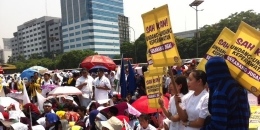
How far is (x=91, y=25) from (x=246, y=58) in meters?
98.7

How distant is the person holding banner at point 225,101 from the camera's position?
223 centimetres

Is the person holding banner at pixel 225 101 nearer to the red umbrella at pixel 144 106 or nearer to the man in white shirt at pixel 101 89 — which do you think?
the red umbrella at pixel 144 106

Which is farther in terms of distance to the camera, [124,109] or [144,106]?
[144,106]

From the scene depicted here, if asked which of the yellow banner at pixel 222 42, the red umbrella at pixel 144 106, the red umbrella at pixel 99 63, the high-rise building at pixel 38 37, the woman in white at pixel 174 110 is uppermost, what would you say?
the high-rise building at pixel 38 37

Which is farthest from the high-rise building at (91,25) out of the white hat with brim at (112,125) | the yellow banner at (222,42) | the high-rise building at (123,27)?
the yellow banner at (222,42)

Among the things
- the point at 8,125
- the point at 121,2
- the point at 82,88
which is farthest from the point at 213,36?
the point at 121,2

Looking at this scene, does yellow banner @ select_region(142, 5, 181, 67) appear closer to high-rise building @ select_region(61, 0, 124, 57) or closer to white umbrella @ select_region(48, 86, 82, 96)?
white umbrella @ select_region(48, 86, 82, 96)

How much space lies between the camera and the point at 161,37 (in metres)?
3.12

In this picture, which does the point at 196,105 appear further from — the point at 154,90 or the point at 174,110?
the point at 154,90

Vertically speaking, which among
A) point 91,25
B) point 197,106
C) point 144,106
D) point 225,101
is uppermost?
point 91,25

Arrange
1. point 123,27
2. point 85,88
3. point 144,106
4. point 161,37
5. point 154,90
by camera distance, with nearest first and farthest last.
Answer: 1. point 161,37
2. point 154,90
3. point 144,106
4. point 85,88
5. point 123,27

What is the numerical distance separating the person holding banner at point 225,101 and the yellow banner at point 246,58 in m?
0.22

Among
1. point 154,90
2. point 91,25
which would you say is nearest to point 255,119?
point 154,90

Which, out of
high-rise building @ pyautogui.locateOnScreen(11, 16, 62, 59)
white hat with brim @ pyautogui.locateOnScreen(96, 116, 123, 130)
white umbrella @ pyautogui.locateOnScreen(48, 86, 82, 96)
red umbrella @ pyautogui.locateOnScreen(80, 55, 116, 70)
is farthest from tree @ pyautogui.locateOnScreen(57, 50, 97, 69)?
white hat with brim @ pyautogui.locateOnScreen(96, 116, 123, 130)
